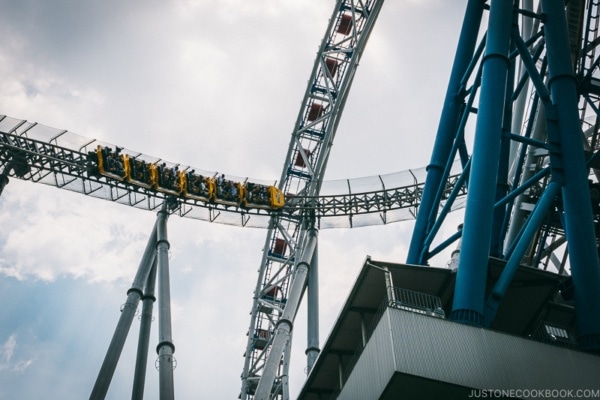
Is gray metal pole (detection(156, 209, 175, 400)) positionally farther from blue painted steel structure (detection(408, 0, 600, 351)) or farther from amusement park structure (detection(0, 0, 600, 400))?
blue painted steel structure (detection(408, 0, 600, 351))

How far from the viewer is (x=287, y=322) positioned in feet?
94.7

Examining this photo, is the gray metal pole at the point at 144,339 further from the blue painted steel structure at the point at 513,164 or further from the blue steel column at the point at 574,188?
the blue steel column at the point at 574,188

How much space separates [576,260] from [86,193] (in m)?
20.9

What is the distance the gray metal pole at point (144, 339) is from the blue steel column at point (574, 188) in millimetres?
14815

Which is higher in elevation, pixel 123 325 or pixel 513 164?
pixel 513 164

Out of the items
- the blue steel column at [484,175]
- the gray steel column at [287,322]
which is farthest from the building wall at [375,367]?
the gray steel column at [287,322]

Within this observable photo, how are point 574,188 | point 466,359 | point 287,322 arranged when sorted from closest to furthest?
point 466,359 < point 574,188 < point 287,322

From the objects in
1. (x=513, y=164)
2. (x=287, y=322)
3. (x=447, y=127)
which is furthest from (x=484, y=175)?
(x=287, y=322)

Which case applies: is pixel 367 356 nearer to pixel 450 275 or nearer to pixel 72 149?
pixel 450 275

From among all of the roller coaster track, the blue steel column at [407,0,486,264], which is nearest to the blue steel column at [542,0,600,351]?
the blue steel column at [407,0,486,264]

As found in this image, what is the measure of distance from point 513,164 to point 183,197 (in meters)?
14.0

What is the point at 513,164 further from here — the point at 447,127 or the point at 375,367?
the point at 375,367

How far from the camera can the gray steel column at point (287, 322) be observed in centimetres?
2675

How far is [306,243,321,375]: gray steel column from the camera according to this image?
96.7 feet
